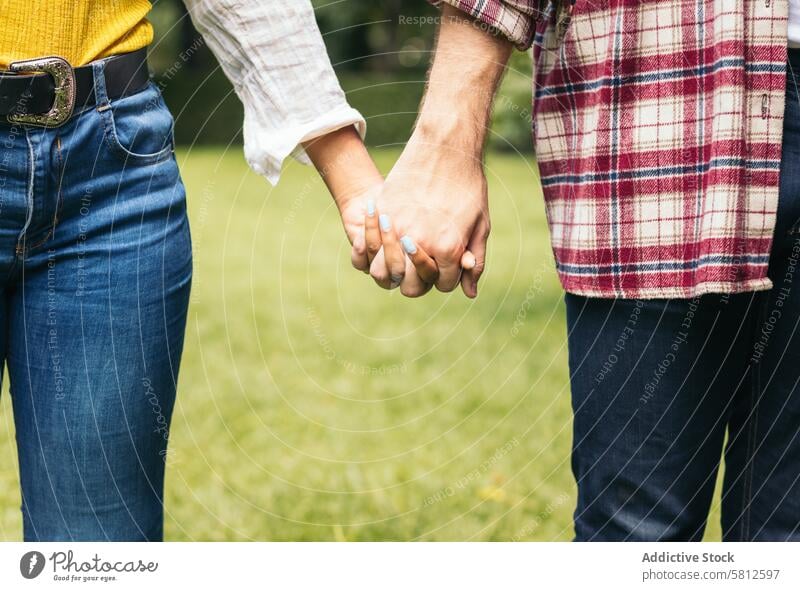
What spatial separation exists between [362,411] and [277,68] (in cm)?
268

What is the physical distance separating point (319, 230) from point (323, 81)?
6.99m

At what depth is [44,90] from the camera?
48.7 inches

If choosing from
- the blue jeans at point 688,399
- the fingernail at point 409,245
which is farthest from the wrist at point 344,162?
the blue jeans at point 688,399

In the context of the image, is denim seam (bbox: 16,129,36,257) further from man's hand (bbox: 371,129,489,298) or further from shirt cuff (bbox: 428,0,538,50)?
shirt cuff (bbox: 428,0,538,50)

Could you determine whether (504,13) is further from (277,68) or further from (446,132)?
(277,68)

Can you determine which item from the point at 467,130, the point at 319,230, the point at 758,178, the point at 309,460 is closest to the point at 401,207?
the point at 467,130

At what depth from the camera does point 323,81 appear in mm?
1454

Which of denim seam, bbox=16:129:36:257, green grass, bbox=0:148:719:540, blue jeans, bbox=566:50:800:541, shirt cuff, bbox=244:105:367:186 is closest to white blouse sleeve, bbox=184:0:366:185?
shirt cuff, bbox=244:105:367:186

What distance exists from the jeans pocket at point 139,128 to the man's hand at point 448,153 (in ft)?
1.05

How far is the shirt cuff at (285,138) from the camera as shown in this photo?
146cm

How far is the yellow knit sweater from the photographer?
124 centimetres

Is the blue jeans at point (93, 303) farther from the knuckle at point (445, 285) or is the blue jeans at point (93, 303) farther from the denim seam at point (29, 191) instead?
the knuckle at point (445, 285)

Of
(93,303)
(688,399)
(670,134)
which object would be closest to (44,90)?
(93,303)

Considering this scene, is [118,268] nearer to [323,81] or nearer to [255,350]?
[323,81]
